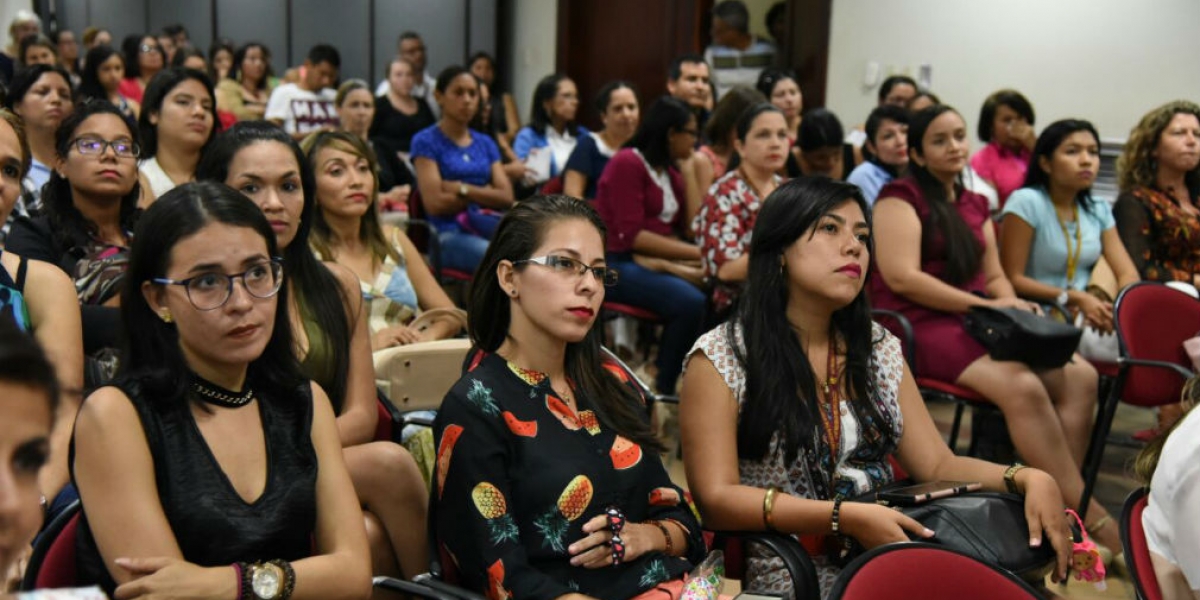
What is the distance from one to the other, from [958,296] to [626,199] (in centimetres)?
140

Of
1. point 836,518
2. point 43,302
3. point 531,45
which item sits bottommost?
point 836,518

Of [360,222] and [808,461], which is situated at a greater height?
[360,222]

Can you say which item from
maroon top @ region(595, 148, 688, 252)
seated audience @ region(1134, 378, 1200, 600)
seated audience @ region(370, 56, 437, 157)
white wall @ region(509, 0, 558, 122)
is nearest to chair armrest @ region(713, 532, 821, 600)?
seated audience @ region(1134, 378, 1200, 600)

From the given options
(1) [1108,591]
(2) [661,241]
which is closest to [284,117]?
(2) [661,241]

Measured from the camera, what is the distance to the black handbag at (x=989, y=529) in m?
1.99

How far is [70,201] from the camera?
9.45 ft

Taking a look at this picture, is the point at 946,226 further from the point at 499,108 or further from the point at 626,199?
the point at 499,108

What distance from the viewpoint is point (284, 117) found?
736 cm

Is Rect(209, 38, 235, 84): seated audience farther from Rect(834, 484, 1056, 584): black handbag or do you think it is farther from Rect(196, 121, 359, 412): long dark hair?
Rect(834, 484, 1056, 584): black handbag

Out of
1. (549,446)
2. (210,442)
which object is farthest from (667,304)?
(210,442)

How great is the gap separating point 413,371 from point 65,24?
11.1 m

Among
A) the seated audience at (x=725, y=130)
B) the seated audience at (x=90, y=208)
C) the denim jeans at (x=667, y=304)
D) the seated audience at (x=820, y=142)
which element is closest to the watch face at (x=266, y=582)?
the seated audience at (x=90, y=208)

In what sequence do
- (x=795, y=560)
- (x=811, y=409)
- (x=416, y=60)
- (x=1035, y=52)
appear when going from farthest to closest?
(x=416, y=60) < (x=1035, y=52) < (x=811, y=409) < (x=795, y=560)

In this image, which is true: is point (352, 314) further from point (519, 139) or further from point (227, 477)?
point (519, 139)
